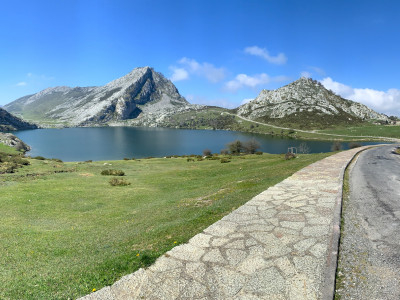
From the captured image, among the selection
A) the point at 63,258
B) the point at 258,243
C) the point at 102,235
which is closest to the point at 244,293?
the point at 258,243

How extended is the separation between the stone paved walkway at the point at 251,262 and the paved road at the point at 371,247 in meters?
0.42

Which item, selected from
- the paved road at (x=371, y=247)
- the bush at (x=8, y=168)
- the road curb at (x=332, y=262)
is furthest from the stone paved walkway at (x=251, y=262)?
the bush at (x=8, y=168)

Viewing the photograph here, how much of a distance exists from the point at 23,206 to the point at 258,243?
19.0 m

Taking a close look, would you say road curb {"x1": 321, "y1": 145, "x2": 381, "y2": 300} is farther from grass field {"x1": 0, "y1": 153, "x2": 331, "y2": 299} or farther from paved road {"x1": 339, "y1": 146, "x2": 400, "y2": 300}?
grass field {"x1": 0, "y1": 153, "x2": 331, "y2": 299}

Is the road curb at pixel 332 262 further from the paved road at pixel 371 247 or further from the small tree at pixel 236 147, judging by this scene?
the small tree at pixel 236 147

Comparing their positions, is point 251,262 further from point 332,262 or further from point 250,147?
point 250,147

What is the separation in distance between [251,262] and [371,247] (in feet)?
13.0

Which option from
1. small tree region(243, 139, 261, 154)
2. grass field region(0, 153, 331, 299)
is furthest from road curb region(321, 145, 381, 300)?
small tree region(243, 139, 261, 154)

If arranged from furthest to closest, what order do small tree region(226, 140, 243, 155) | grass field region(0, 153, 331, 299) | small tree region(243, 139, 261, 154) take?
small tree region(226, 140, 243, 155)
small tree region(243, 139, 261, 154)
grass field region(0, 153, 331, 299)

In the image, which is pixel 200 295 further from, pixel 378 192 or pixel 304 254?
pixel 378 192

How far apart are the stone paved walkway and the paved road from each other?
42 cm

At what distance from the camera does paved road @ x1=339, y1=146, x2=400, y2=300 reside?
538 centimetres

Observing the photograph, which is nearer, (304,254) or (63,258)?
(304,254)

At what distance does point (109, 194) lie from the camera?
23609 millimetres
